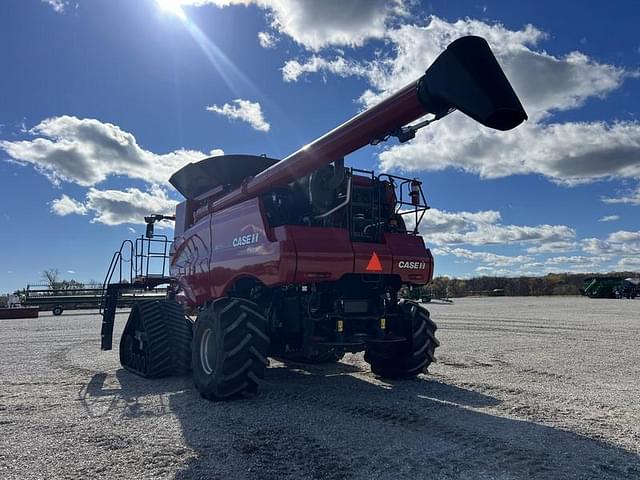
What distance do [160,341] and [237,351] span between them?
107 inches

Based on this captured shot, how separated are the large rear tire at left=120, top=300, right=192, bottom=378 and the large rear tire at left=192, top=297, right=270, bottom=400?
1.90m

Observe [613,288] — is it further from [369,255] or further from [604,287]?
[369,255]

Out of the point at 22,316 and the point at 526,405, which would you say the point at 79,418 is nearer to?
the point at 526,405

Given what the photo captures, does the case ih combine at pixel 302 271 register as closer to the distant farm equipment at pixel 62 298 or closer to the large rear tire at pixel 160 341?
the large rear tire at pixel 160 341

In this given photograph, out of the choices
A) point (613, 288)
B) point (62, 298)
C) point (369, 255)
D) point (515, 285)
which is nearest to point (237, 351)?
point (369, 255)

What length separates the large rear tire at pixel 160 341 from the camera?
8352 millimetres

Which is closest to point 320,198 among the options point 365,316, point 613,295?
point 365,316

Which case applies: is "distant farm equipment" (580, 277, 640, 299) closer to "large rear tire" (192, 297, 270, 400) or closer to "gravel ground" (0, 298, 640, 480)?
"gravel ground" (0, 298, 640, 480)

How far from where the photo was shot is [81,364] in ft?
32.9

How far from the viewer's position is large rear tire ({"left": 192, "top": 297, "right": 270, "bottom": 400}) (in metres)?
6.31

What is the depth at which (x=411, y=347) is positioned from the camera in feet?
25.3

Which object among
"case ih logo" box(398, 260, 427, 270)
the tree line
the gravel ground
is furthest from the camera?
the tree line

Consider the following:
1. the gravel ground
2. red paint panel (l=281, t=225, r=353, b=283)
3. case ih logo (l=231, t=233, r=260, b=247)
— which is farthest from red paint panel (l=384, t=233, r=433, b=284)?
case ih logo (l=231, t=233, r=260, b=247)

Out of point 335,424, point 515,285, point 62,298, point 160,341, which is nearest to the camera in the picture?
point 335,424
